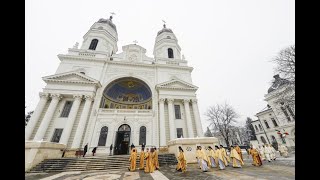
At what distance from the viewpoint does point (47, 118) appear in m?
17.7

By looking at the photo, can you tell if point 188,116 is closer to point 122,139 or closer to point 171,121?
point 171,121

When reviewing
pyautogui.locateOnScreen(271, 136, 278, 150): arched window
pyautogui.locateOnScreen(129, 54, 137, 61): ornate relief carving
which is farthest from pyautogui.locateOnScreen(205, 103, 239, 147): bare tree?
pyautogui.locateOnScreen(129, 54, 137, 61): ornate relief carving

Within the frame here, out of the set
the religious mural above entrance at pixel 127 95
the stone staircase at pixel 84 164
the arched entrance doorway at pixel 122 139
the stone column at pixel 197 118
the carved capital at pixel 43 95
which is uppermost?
the religious mural above entrance at pixel 127 95

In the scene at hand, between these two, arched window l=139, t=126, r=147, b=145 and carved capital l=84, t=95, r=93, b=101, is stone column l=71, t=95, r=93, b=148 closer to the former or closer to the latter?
carved capital l=84, t=95, r=93, b=101

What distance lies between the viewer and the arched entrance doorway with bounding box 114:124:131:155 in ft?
65.1

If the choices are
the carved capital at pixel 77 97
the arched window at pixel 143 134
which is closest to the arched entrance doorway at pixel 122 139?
the arched window at pixel 143 134

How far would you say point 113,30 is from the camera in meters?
32.1

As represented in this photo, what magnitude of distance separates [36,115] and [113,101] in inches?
382

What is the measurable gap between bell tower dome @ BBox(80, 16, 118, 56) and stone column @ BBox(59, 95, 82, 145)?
10.8 m

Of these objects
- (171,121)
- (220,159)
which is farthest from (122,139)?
(220,159)

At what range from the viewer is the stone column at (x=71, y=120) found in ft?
55.9

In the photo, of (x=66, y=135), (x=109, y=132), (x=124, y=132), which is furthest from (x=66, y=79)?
(x=124, y=132)

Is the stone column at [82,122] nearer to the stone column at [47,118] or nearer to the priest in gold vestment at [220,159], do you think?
the stone column at [47,118]
